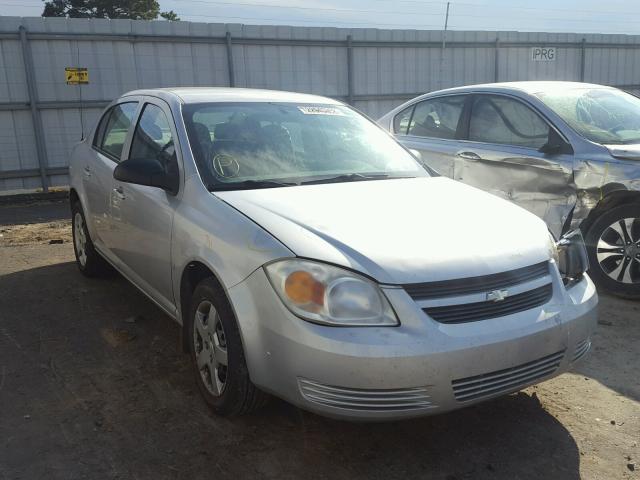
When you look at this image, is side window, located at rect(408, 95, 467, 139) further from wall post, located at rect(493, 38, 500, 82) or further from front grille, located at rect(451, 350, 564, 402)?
wall post, located at rect(493, 38, 500, 82)

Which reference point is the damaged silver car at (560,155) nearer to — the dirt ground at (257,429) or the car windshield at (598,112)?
the car windshield at (598,112)

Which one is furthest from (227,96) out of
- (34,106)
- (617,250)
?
(34,106)

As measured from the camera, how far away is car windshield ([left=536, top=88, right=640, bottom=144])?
5008mm

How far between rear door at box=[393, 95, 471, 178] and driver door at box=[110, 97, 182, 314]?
2810 mm

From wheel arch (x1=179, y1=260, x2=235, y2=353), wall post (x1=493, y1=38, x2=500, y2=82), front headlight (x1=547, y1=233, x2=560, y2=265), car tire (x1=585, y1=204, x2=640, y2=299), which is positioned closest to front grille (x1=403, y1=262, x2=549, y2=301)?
front headlight (x1=547, y1=233, x2=560, y2=265)

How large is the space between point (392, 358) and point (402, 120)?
4.84 meters

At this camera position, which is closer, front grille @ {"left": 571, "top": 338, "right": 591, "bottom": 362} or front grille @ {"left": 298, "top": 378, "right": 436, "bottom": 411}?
front grille @ {"left": 298, "top": 378, "right": 436, "bottom": 411}

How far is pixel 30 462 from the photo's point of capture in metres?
2.69

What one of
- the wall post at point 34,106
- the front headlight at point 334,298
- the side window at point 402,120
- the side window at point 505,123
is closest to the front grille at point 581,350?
the front headlight at point 334,298

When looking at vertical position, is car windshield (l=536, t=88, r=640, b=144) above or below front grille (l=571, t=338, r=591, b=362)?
above

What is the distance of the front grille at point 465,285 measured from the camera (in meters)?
2.45

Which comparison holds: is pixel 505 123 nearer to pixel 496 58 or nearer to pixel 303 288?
pixel 303 288

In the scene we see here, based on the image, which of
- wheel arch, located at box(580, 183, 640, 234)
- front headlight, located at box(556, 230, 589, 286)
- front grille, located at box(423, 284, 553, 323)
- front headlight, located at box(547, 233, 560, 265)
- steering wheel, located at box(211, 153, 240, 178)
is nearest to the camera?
front grille, located at box(423, 284, 553, 323)

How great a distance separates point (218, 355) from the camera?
2.94 m
